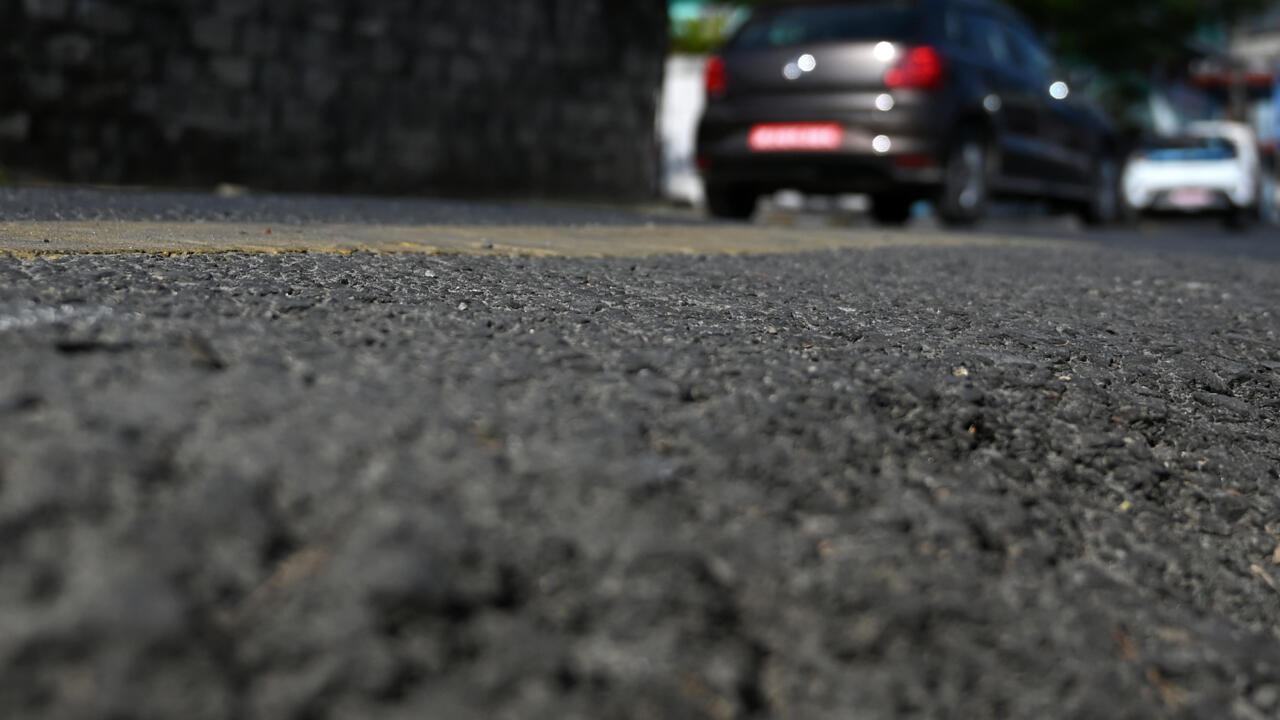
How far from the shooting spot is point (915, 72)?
301 inches

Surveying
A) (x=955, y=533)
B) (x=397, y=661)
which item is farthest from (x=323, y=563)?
(x=955, y=533)

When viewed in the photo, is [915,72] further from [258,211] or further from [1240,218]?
[1240,218]

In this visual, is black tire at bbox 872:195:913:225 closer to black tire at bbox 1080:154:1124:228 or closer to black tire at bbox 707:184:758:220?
black tire at bbox 707:184:758:220

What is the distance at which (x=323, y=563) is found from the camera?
3.53ft

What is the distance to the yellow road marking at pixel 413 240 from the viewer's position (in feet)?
8.21

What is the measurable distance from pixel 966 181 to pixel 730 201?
163cm

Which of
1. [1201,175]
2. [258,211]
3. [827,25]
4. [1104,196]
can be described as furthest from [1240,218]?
[258,211]

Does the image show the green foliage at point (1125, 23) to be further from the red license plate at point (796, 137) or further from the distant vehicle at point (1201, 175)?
the red license plate at point (796, 137)

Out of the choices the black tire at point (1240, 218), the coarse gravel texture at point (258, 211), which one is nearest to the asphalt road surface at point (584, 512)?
the coarse gravel texture at point (258, 211)

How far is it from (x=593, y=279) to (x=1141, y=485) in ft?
4.07

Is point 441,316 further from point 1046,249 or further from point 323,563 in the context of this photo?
point 1046,249

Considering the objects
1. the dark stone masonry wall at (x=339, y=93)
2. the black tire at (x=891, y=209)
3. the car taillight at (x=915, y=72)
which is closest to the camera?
the dark stone masonry wall at (x=339, y=93)

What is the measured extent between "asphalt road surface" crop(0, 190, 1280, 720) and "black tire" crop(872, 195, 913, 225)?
21.7 ft

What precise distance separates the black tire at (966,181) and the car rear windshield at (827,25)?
2.83ft
